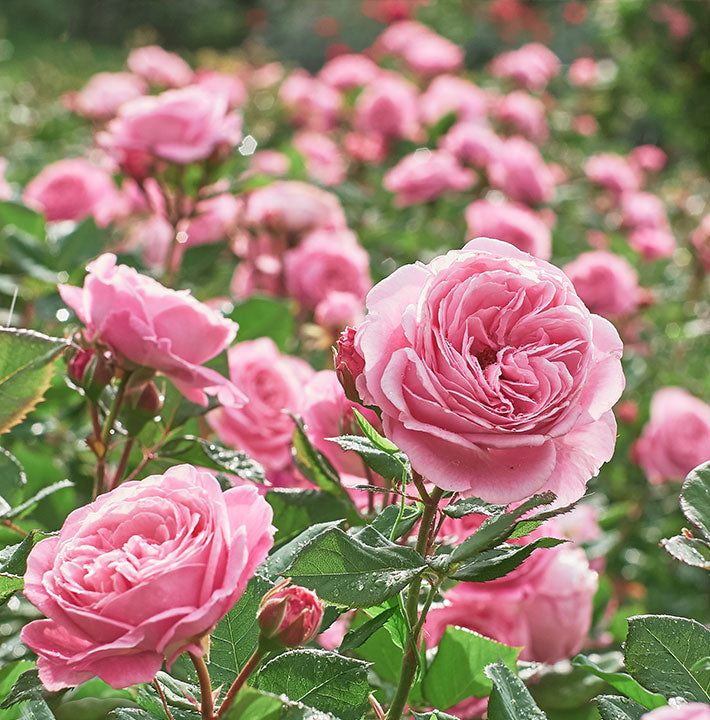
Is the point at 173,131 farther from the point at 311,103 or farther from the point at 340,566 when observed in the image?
the point at 311,103

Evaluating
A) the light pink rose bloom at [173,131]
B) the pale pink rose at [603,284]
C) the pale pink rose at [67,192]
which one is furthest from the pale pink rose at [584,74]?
the light pink rose bloom at [173,131]

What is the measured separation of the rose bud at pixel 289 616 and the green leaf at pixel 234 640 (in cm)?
5

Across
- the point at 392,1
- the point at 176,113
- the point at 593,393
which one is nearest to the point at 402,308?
the point at 593,393

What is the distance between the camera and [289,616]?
0.46 meters

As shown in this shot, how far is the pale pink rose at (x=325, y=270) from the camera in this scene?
1234 millimetres

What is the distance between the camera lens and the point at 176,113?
1049 millimetres

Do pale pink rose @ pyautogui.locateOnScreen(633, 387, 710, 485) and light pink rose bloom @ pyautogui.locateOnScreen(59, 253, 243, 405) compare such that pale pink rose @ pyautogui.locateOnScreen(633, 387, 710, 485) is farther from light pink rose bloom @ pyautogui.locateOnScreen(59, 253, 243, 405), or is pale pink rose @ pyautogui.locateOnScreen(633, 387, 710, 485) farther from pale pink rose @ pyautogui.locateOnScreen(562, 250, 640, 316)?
light pink rose bloom @ pyautogui.locateOnScreen(59, 253, 243, 405)

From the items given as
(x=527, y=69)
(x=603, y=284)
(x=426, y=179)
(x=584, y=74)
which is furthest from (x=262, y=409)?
(x=584, y=74)

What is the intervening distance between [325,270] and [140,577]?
84 cm

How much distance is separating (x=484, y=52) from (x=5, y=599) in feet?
20.7

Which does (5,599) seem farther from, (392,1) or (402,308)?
(392,1)

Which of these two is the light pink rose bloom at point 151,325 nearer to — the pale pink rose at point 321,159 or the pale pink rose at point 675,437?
the pale pink rose at point 675,437

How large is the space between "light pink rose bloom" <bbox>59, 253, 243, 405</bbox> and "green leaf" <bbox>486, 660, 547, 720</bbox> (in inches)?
10.2

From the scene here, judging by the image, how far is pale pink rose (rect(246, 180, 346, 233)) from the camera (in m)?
1.35
